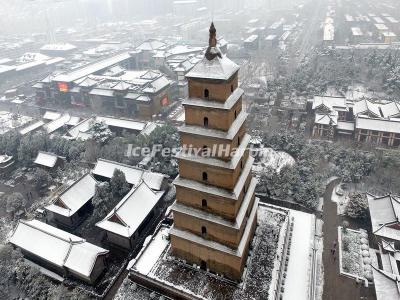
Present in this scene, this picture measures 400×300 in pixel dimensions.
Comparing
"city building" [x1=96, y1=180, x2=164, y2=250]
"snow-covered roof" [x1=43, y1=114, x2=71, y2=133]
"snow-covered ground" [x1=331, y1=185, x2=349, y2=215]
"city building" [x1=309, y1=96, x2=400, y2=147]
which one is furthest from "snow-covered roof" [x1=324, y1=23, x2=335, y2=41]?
"city building" [x1=96, y1=180, x2=164, y2=250]

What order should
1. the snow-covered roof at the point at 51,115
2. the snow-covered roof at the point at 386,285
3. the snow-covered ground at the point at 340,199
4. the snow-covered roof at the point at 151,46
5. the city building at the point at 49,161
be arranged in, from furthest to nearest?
the snow-covered roof at the point at 151,46 → the snow-covered roof at the point at 51,115 → the city building at the point at 49,161 → the snow-covered ground at the point at 340,199 → the snow-covered roof at the point at 386,285

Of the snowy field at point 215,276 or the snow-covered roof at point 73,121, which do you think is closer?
the snowy field at point 215,276

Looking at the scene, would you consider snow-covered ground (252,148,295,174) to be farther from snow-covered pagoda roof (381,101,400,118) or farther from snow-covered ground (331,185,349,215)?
snow-covered pagoda roof (381,101,400,118)

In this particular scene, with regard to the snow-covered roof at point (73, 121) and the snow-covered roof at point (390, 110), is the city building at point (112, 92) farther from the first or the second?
the snow-covered roof at point (390, 110)

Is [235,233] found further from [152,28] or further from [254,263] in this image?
[152,28]

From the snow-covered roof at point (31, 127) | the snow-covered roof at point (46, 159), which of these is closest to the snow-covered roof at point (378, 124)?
the snow-covered roof at point (46, 159)

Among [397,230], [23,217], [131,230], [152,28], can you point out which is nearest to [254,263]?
[131,230]
